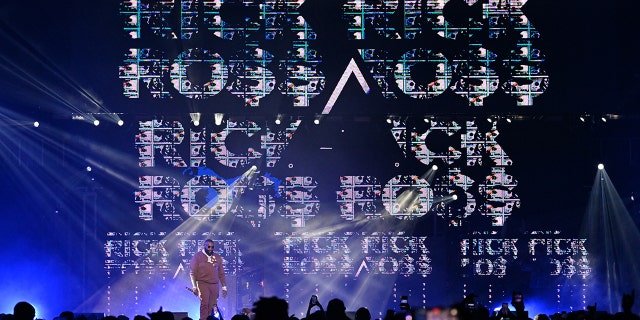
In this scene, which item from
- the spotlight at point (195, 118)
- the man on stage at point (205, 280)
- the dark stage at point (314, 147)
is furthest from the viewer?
the spotlight at point (195, 118)

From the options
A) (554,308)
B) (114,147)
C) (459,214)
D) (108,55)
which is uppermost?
(108,55)

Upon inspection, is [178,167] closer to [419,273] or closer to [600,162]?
[419,273]

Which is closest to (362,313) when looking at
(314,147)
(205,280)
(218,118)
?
(205,280)

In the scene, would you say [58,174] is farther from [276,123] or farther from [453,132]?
[453,132]

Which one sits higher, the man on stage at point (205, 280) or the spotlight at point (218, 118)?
the spotlight at point (218, 118)

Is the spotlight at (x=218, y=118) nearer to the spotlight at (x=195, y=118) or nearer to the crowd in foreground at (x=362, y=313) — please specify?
the spotlight at (x=195, y=118)

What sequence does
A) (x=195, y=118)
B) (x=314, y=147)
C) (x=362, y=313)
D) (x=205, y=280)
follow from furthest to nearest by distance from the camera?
(x=314, y=147)
(x=195, y=118)
(x=205, y=280)
(x=362, y=313)

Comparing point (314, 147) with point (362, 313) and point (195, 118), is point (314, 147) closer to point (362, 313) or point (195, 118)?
point (195, 118)

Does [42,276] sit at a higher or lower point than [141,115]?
lower

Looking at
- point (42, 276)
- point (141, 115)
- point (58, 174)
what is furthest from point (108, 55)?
point (42, 276)

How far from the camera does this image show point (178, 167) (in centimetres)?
1617

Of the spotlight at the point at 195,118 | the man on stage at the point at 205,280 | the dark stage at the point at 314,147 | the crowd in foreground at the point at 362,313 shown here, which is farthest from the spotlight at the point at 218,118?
the crowd in foreground at the point at 362,313

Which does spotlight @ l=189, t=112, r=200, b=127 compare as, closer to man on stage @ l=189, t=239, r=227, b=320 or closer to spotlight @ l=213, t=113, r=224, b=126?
spotlight @ l=213, t=113, r=224, b=126

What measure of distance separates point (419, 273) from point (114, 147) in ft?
18.8
